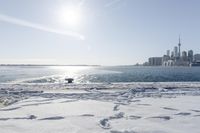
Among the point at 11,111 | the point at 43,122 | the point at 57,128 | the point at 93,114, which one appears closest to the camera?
the point at 57,128

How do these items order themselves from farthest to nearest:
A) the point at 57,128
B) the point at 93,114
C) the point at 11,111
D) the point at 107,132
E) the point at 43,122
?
1. the point at 11,111
2. the point at 93,114
3. the point at 43,122
4. the point at 57,128
5. the point at 107,132

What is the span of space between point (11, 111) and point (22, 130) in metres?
3.99

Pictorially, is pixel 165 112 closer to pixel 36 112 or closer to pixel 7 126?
pixel 36 112

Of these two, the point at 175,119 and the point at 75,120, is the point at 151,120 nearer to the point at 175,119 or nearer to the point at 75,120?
the point at 175,119

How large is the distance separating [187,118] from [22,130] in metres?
5.62

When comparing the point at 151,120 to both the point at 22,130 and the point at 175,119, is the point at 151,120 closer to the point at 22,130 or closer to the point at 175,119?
the point at 175,119

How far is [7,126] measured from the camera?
9.81 meters

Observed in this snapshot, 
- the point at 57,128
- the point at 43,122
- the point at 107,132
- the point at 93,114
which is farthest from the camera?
the point at 93,114

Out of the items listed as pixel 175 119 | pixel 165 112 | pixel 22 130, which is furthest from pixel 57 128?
pixel 165 112

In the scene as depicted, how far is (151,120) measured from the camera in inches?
422

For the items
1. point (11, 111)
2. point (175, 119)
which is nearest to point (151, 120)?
point (175, 119)

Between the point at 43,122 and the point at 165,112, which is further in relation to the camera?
the point at 165,112

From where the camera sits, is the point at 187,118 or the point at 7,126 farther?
the point at 187,118

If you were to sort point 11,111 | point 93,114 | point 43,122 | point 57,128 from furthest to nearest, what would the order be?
point 11,111
point 93,114
point 43,122
point 57,128
